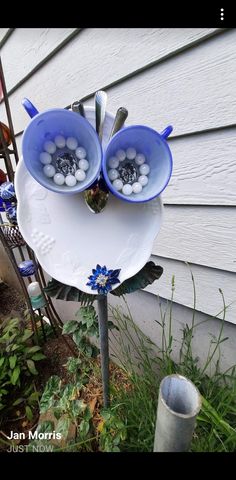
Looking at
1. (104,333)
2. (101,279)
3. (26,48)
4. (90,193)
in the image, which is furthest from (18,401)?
(26,48)

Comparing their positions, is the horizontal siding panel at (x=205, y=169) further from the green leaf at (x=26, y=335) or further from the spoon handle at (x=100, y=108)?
the green leaf at (x=26, y=335)

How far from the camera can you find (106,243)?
0.50 m

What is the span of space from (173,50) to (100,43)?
0.96 ft

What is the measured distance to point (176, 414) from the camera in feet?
1.24

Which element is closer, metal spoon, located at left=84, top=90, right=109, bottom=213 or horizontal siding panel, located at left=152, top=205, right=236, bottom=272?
metal spoon, located at left=84, top=90, right=109, bottom=213

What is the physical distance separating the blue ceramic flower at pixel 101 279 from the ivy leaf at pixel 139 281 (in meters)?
0.08

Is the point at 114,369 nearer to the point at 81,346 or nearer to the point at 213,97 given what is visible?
the point at 81,346

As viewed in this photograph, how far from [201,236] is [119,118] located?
0.53 metres

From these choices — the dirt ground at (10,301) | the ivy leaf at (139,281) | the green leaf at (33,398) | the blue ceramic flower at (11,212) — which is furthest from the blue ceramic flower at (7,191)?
the dirt ground at (10,301)

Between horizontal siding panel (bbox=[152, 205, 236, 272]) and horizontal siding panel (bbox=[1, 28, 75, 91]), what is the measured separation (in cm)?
78

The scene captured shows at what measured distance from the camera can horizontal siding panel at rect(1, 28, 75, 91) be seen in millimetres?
969

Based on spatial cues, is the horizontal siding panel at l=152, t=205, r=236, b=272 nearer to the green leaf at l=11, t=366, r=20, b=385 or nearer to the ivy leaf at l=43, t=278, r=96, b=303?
the ivy leaf at l=43, t=278, r=96, b=303

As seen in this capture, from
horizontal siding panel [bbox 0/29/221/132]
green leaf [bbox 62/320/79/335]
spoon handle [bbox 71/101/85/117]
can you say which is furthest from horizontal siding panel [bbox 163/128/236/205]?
green leaf [bbox 62/320/79/335]
